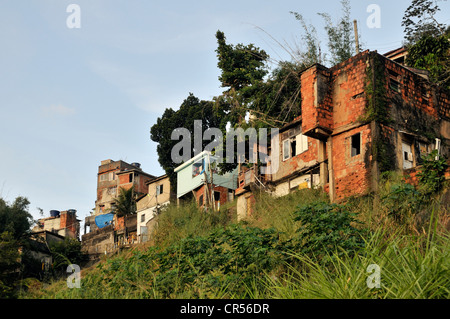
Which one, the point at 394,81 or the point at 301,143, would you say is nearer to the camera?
the point at 394,81


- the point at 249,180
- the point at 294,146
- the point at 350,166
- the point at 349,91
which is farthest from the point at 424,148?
the point at 249,180

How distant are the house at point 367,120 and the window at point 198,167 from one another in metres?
13.9

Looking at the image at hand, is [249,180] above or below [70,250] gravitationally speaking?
above

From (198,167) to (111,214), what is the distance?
1293cm

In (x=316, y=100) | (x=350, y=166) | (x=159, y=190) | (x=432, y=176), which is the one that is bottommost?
(x=432, y=176)

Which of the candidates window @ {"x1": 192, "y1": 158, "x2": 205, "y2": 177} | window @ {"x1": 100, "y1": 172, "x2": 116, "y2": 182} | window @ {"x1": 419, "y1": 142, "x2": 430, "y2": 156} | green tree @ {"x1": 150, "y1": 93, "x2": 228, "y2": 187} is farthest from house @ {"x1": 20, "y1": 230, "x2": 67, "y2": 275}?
window @ {"x1": 419, "y1": 142, "x2": 430, "y2": 156}

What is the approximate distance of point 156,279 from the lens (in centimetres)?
982

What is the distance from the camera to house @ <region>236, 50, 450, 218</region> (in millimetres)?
18672

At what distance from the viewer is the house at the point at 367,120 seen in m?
18.7

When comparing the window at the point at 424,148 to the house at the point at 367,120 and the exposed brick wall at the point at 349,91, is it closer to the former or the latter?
the house at the point at 367,120

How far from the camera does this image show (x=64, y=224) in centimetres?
4966

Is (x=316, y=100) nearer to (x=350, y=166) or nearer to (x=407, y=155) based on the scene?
(x=350, y=166)
